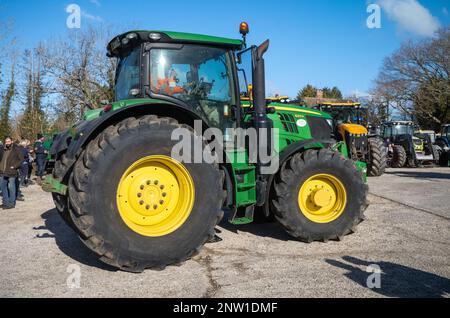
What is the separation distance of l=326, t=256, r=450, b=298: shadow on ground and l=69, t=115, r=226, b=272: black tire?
1.49 metres

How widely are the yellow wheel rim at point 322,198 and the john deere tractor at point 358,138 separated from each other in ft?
17.0

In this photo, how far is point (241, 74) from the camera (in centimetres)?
488

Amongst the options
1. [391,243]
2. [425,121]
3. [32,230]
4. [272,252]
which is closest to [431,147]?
[391,243]

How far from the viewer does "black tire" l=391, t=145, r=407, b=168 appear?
56.9ft

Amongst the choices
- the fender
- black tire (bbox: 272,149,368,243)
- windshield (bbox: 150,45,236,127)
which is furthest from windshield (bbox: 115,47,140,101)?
black tire (bbox: 272,149,368,243)

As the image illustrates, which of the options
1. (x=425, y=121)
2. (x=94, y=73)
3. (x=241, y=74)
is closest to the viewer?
(x=241, y=74)

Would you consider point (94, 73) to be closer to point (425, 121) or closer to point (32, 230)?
point (32, 230)

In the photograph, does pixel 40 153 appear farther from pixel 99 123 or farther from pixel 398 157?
pixel 398 157

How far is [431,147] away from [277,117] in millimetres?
15385

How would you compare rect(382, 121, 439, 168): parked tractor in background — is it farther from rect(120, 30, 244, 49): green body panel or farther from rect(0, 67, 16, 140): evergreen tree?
rect(0, 67, 16, 140): evergreen tree

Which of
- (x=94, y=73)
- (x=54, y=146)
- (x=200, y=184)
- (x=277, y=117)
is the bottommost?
(x=200, y=184)

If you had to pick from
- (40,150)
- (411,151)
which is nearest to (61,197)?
(40,150)

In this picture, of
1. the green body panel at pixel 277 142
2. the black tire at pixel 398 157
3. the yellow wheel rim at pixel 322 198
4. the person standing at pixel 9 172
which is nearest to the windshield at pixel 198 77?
the green body panel at pixel 277 142

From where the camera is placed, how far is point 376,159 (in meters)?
12.9
